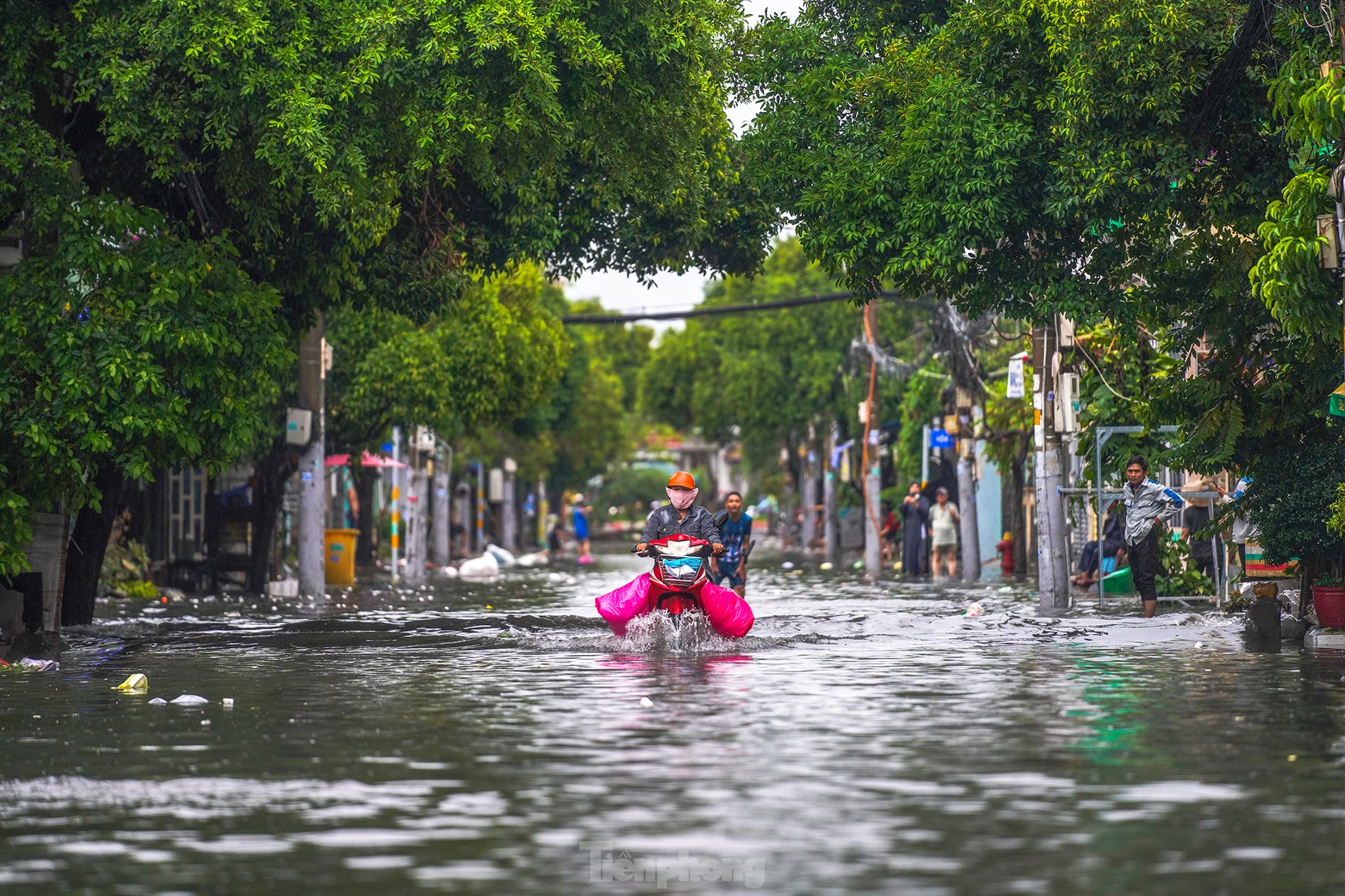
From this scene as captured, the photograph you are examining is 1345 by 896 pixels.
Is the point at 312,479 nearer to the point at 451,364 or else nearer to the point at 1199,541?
the point at 451,364

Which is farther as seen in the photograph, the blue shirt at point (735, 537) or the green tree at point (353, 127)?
the blue shirt at point (735, 537)

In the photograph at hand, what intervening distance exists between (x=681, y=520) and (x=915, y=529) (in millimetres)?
22643

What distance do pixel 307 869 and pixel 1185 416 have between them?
14.3 m

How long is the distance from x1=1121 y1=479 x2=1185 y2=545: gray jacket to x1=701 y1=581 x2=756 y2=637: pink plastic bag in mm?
5590

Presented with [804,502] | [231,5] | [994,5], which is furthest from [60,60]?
[804,502]

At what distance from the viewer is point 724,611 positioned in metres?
17.8

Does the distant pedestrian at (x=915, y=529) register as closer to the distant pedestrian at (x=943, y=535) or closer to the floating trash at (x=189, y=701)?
the distant pedestrian at (x=943, y=535)

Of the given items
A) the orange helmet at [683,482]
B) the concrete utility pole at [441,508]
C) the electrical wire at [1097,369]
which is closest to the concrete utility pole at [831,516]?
the concrete utility pole at [441,508]

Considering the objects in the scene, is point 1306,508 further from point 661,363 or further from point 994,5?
point 661,363

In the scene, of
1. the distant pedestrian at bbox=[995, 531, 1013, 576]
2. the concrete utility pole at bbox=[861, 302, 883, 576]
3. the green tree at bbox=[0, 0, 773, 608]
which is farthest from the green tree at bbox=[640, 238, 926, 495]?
the green tree at bbox=[0, 0, 773, 608]

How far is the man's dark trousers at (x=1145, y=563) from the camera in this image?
21.7 m

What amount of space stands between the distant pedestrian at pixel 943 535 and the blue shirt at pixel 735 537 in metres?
17.2

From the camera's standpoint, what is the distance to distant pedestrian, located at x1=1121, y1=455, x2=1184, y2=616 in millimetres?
21469

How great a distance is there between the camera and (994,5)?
1986 centimetres
